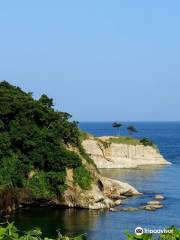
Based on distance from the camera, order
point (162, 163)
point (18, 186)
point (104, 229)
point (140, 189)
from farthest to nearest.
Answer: point (162, 163) < point (140, 189) < point (18, 186) < point (104, 229)

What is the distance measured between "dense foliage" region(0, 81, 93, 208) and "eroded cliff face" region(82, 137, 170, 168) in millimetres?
38804

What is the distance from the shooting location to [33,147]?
60.3m

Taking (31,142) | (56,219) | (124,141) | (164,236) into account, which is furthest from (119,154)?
(164,236)

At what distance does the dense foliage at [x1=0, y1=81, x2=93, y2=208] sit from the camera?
2286 inches

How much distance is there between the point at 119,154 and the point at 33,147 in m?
50.9

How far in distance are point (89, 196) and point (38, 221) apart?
9873 millimetres

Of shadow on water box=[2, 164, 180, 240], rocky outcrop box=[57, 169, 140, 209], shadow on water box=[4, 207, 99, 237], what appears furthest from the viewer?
rocky outcrop box=[57, 169, 140, 209]

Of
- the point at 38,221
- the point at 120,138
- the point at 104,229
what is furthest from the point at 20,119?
the point at 120,138

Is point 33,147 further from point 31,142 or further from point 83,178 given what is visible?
point 83,178

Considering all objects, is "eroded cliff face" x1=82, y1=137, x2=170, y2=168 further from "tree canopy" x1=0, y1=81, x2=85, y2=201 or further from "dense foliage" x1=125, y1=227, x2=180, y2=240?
"dense foliage" x1=125, y1=227, x2=180, y2=240

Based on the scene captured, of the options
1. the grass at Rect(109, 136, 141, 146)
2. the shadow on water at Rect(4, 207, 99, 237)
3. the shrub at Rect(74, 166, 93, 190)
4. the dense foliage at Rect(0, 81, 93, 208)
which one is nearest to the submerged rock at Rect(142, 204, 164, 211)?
the shadow on water at Rect(4, 207, 99, 237)

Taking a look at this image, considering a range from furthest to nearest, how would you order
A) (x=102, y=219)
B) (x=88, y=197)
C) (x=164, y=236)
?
(x=88, y=197) → (x=102, y=219) → (x=164, y=236)

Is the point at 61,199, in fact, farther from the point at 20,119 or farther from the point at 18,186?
the point at 20,119

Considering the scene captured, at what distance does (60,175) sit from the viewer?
59406 millimetres
